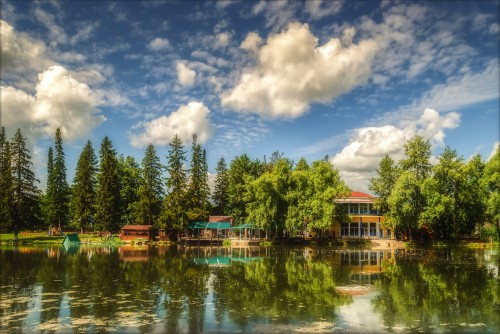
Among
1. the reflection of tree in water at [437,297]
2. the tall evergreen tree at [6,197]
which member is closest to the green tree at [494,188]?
the reflection of tree in water at [437,297]

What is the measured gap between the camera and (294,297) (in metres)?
18.6

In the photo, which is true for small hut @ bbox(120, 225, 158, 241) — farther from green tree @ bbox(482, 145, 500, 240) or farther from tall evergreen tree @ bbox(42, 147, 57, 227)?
green tree @ bbox(482, 145, 500, 240)

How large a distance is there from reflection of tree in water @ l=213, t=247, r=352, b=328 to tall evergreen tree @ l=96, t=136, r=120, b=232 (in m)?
45.5

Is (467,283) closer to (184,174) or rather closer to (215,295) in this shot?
(215,295)

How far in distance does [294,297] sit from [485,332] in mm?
7853

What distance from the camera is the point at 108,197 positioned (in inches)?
2803

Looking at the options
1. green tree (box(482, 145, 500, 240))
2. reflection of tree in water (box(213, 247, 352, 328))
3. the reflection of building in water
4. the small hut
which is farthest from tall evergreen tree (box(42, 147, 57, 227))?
green tree (box(482, 145, 500, 240))

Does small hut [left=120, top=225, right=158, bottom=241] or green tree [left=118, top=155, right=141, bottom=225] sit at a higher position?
green tree [left=118, top=155, right=141, bottom=225]

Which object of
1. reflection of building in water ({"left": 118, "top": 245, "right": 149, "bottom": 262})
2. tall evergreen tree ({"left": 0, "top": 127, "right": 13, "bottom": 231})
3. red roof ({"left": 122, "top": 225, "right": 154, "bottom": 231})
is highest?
tall evergreen tree ({"left": 0, "top": 127, "right": 13, "bottom": 231})

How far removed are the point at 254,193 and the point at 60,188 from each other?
42.4m

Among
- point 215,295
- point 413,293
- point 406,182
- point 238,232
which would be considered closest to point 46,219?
point 238,232

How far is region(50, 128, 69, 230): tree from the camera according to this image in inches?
3076

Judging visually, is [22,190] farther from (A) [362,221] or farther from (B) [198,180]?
(A) [362,221]

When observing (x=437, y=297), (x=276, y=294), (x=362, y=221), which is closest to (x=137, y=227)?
(x=362, y=221)
